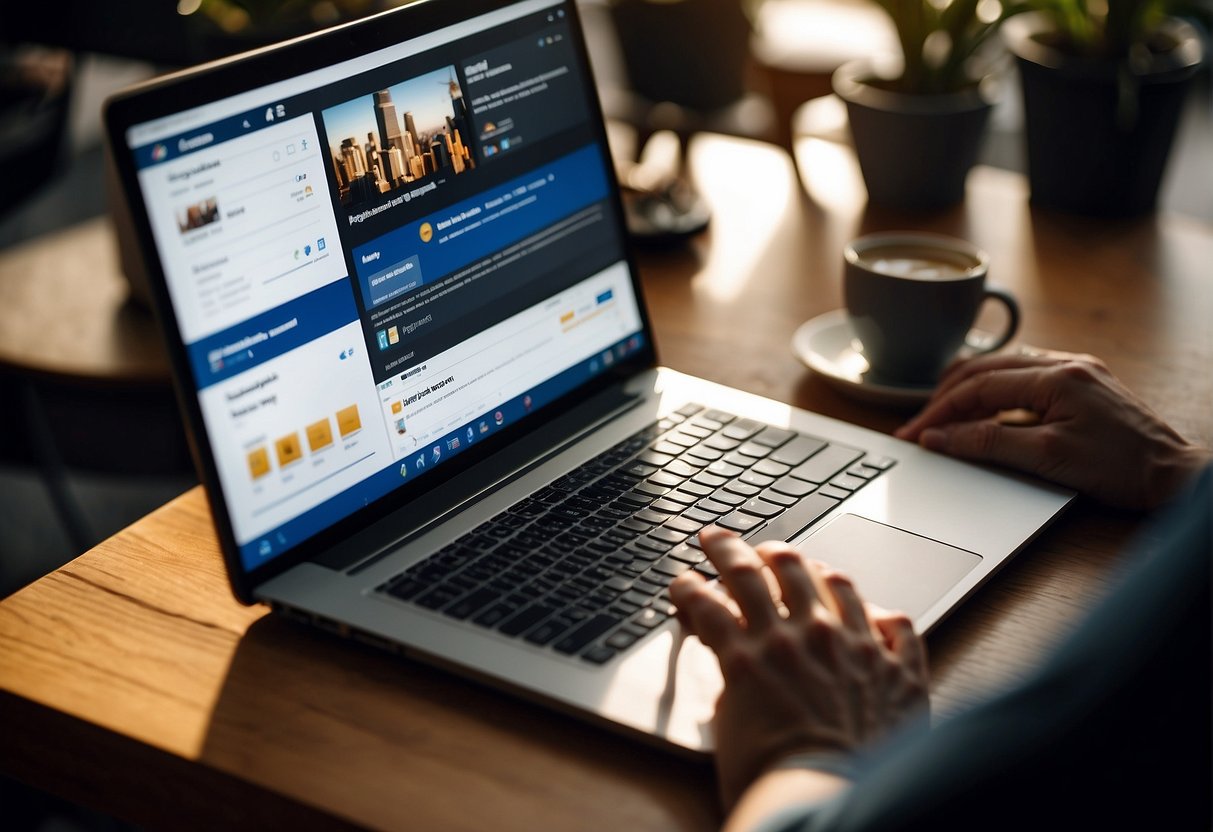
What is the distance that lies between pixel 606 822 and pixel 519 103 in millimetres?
564

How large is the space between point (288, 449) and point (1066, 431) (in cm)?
57

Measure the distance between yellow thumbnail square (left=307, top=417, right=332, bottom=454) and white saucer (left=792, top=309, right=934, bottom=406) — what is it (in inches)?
18.4

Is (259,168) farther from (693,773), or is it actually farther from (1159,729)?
(1159,729)

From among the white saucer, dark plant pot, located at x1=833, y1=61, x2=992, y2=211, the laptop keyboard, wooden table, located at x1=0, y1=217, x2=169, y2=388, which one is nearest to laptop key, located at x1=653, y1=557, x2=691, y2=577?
the laptop keyboard

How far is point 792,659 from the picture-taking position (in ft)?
2.17

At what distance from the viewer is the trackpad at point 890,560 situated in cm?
78

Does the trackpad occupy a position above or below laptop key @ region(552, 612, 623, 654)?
below

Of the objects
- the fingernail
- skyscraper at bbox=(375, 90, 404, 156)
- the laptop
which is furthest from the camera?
the fingernail

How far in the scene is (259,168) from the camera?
754mm

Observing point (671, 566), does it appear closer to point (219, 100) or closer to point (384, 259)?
point (384, 259)

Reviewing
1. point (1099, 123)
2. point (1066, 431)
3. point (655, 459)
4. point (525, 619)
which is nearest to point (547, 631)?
point (525, 619)

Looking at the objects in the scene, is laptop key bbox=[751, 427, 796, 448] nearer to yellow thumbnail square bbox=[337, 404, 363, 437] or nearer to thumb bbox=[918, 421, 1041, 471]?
thumb bbox=[918, 421, 1041, 471]

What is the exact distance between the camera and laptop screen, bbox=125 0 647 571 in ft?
2.41

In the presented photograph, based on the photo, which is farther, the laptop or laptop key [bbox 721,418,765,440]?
laptop key [bbox 721,418,765,440]
